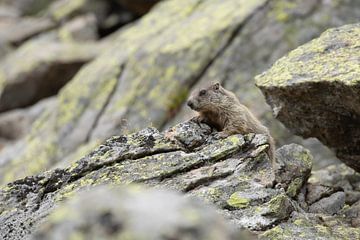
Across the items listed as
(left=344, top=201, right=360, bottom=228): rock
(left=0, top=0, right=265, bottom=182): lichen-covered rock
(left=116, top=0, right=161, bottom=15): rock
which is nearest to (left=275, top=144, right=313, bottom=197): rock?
(left=344, top=201, right=360, bottom=228): rock

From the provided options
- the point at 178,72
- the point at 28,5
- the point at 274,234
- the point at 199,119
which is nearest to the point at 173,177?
the point at 274,234

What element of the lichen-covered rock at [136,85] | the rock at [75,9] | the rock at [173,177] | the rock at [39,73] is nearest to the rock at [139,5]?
the rock at [75,9]

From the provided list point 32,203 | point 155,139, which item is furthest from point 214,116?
point 32,203

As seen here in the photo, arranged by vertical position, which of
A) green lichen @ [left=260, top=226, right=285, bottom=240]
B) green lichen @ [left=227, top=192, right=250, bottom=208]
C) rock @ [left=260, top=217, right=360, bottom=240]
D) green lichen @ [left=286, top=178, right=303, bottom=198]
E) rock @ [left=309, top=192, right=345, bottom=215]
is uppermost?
green lichen @ [left=227, top=192, right=250, bottom=208]

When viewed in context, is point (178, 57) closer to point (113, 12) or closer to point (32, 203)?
point (32, 203)

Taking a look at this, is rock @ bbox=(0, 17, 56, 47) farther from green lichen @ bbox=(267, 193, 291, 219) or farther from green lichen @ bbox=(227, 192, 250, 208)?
green lichen @ bbox=(267, 193, 291, 219)

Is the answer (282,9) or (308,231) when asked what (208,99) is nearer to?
(308,231)

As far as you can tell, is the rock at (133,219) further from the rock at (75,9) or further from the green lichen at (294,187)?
the rock at (75,9)
